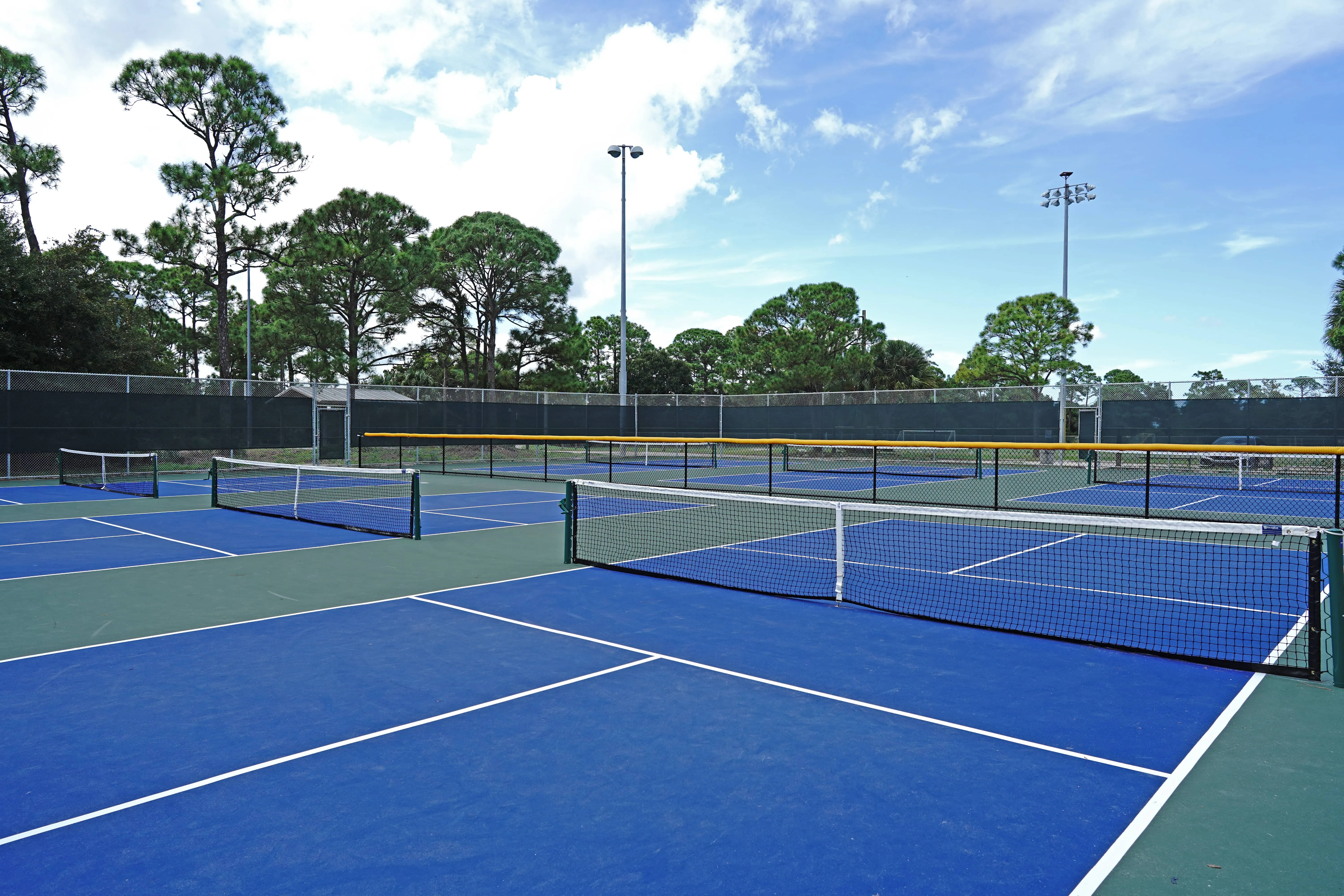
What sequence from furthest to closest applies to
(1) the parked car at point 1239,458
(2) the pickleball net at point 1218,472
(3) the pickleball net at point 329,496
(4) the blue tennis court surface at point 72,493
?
(1) the parked car at point 1239,458 < (2) the pickleball net at point 1218,472 < (4) the blue tennis court surface at point 72,493 < (3) the pickleball net at point 329,496

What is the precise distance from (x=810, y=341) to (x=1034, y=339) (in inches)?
604

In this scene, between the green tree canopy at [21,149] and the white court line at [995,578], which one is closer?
the white court line at [995,578]

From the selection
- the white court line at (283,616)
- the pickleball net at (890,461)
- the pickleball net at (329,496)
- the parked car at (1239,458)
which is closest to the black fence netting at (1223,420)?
the parked car at (1239,458)

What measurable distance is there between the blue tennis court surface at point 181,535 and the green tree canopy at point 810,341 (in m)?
41.6

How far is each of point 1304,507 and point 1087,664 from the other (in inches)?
626

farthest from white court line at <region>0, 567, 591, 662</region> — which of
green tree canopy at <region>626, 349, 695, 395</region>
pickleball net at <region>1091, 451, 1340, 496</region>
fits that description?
green tree canopy at <region>626, 349, 695, 395</region>

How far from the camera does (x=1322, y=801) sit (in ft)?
12.9

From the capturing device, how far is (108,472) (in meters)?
25.0

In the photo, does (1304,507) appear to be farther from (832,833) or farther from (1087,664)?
(832,833)

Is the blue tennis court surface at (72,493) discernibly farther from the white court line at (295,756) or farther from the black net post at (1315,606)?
the black net post at (1315,606)

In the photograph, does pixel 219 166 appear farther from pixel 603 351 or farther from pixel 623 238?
pixel 603 351

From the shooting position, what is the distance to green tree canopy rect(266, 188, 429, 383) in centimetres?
4500

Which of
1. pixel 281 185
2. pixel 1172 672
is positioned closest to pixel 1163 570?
pixel 1172 672

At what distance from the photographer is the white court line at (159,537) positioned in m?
11.0
